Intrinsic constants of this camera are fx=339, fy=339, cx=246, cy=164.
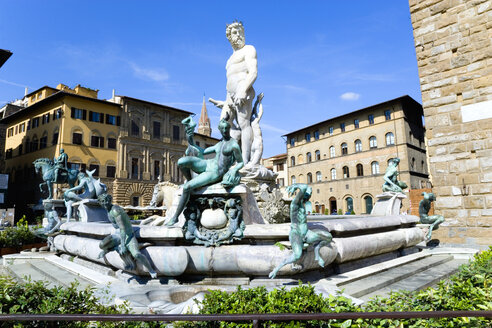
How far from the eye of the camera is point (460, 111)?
9125 millimetres

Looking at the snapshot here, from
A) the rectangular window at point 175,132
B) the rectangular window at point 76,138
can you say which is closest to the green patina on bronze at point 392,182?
the rectangular window at point 76,138

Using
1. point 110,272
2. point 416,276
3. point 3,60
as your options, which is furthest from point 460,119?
point 3,60

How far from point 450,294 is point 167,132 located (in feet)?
138

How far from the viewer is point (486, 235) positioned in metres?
8.52

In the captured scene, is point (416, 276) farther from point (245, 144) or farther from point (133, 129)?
point (133, 129)

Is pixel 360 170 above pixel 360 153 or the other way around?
the other way around

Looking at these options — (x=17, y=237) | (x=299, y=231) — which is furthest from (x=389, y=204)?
(x=17, y=237)

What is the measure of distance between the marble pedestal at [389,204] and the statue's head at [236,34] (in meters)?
5.01

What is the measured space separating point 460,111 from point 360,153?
34361mm

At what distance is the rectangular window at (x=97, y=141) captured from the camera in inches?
1452

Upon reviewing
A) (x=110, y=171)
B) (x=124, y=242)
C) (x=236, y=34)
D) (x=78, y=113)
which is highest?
(x=78, y=113)

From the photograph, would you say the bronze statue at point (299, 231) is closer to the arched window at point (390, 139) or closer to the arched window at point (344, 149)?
the arched window at point (390, 139)

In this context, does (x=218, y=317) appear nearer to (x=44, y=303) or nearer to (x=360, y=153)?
(x=44, y=303)

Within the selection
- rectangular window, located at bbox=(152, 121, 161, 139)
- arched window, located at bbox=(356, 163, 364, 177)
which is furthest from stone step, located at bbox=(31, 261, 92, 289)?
arched window, located at bbox=(356, 163, 364, 177)
